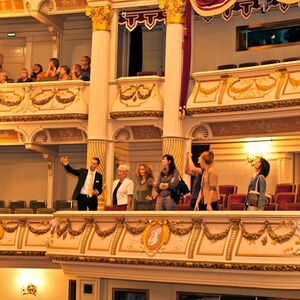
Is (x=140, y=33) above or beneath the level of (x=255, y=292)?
above

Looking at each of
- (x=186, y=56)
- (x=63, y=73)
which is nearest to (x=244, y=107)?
(x=186, y=56)

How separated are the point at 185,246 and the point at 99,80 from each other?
26.6ft

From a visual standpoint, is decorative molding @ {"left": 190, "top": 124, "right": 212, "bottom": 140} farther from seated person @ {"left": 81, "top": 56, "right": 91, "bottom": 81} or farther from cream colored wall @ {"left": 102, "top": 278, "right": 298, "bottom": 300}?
cream colored wall @ {"left": 102, "top": 278, "right": 298, "bottom": 300}

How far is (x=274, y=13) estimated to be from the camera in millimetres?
22641

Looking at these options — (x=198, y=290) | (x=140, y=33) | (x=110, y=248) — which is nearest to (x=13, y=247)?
(x=110, y=248)

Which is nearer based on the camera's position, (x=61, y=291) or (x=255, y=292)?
(x=255, y=292)

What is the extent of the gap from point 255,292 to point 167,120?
23.6ft

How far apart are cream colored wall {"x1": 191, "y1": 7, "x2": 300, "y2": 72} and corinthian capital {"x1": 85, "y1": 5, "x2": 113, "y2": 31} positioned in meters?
2.22

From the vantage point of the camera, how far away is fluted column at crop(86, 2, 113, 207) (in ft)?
73.9

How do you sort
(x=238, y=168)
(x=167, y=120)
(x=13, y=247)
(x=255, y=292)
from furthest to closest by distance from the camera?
(x=238, y=168) < (x=167, y=120) < (x=13, y=247) < (x=255, y=292)

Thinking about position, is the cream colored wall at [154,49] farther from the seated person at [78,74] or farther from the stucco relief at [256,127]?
the stucco relief at [256,127]


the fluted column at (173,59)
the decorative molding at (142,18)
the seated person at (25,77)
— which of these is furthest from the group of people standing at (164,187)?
the seated person at (25,77)

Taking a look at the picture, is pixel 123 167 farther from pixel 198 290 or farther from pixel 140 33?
pixel 140 33

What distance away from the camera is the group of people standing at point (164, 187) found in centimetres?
1468
